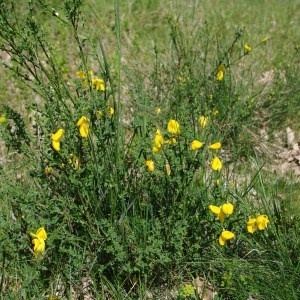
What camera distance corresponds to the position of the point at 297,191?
3006mm

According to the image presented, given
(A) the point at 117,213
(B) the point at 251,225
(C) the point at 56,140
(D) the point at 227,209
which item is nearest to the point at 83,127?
(C) the point at 56,140

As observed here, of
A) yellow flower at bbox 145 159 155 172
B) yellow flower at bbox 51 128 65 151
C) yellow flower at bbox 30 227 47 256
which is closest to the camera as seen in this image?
yellow flower at bbox 51 128 65 151

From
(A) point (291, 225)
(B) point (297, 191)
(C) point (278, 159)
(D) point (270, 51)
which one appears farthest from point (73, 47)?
(A) point (291, 225)

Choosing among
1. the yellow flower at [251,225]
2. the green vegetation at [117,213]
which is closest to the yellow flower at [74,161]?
the green vegetation at [117,213]

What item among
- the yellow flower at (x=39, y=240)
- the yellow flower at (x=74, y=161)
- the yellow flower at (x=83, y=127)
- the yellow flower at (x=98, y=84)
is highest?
the yellow flower at (x=98, y=84)

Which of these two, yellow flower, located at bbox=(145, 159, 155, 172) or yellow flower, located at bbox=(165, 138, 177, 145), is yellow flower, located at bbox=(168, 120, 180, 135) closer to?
yellow flower, located at bbox=(165, 138, 177, 145)

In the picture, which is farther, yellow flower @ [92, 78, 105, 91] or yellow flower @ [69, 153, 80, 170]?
yellow flower @ [92, 78, 105, 91]

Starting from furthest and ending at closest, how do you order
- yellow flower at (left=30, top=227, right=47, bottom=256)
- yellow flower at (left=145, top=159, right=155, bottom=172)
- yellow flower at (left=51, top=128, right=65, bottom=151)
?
yellow flower at (left=145, top=159, right=155, bottom=172) → yellow flower at (left=30, top=227, right=47, bottom=256) → yellow flower at (left=51, top=128, right=65, bottom=151)

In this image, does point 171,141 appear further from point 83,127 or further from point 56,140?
point 56,140

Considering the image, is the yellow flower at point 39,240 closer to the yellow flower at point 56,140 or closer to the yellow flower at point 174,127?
the yellow flower at point 56,140

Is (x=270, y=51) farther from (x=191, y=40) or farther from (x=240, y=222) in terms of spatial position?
(x=240, y=222)

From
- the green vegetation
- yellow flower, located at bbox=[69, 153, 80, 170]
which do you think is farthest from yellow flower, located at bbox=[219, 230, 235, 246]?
yellow flower, located at bbox=[69, 153, 80, 170]

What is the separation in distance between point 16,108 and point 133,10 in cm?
176

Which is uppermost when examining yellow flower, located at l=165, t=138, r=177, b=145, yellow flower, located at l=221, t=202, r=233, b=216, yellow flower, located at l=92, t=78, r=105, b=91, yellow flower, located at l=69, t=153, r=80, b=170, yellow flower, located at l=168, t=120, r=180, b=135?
yellow flower, located at l=92, t=78, r=105, b=91
